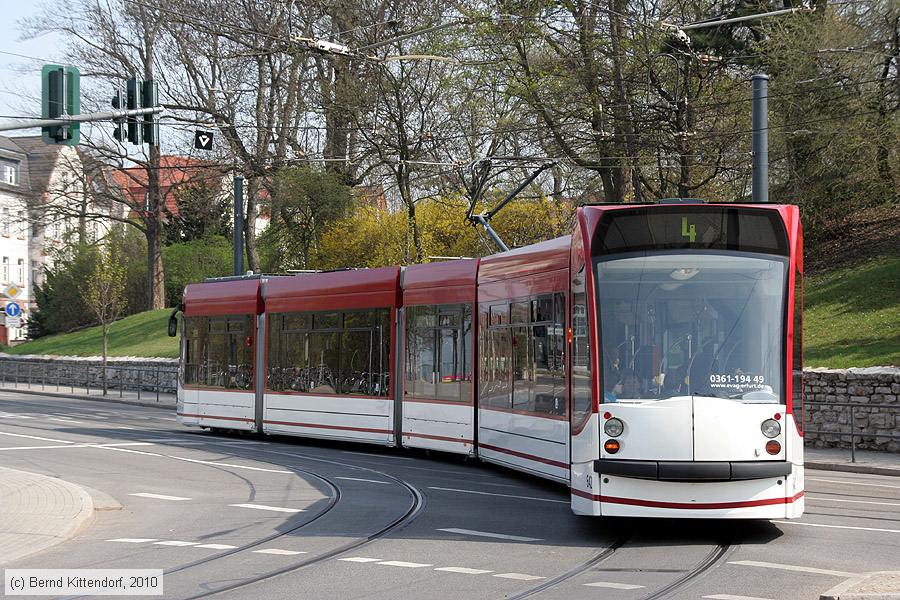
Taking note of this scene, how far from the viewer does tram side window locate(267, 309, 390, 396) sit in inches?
810

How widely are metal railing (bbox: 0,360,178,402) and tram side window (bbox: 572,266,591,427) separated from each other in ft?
101

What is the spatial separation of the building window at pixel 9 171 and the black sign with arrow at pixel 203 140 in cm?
5844

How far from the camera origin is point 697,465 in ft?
35.3

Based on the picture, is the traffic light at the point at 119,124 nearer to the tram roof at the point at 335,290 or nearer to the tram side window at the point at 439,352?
the tram roof at the point at 335,290

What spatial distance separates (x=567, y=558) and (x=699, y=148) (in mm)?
20858

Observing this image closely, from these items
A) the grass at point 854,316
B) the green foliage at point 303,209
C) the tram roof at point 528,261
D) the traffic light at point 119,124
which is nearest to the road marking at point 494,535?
the tram roof at point 528,261

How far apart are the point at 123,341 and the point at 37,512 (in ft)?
134

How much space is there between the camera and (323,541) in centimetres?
1137

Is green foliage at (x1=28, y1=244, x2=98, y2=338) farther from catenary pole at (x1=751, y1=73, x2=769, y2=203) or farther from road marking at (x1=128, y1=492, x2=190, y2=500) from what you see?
road marking at (x1=128, y1=492, x2=190, y2=500)

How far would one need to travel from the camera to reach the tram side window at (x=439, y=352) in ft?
59.6

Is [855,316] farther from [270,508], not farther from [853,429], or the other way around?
[270,508]

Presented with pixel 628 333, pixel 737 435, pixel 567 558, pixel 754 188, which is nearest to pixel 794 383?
pixel 737 435

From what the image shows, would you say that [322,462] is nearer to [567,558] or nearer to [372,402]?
[372,402]

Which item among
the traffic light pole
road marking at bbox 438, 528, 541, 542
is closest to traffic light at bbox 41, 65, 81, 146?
the traffic light pole
